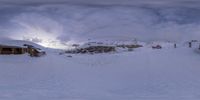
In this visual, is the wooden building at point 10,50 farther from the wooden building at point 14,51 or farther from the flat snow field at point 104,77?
the flat snow field at point 104,77

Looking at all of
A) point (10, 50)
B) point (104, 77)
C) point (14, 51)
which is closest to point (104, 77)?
point (104, 77)

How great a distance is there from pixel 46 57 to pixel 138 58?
7.67 m

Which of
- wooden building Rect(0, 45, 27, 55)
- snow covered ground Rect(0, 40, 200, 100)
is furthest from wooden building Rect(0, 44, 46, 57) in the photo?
snow covered ground Rect(0, 40, 200, 100)

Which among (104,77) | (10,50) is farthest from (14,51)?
(104,77)

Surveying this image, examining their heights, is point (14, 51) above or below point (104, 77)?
above

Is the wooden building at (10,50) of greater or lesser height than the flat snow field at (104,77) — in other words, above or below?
above

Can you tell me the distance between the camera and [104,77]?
33750 mm

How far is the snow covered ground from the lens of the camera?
27655 millimetres

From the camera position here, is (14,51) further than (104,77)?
Yes

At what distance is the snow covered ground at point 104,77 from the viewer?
27655 millimetres

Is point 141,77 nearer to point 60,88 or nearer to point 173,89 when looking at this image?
point 173,89

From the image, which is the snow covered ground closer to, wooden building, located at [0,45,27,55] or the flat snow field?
the flat snow field

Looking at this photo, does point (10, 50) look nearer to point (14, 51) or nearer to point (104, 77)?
point (14, 51)

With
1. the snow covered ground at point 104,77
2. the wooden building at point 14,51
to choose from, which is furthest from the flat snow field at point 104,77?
the wooden building at point 14,51
